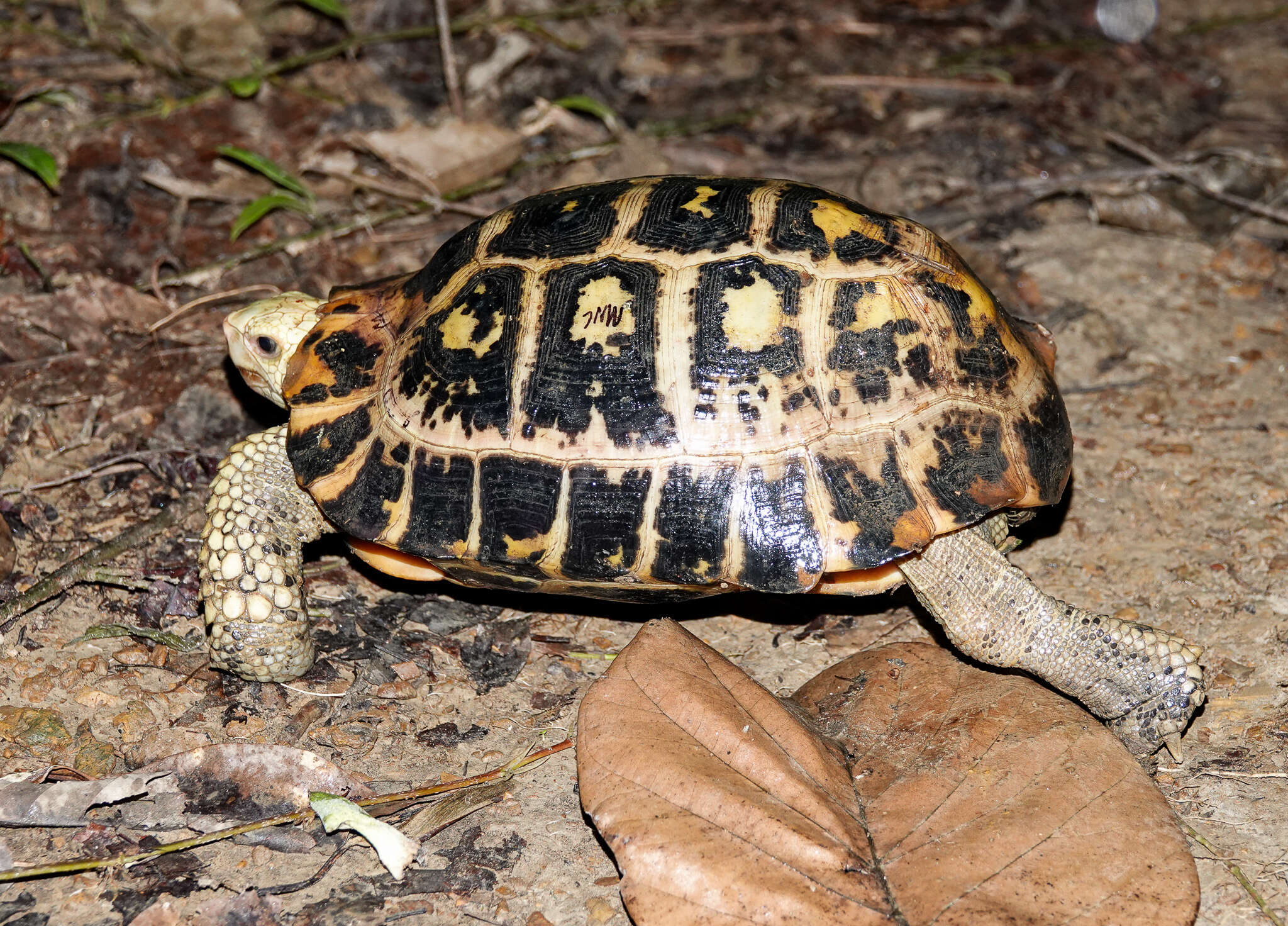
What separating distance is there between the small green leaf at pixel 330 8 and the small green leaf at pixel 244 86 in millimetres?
683

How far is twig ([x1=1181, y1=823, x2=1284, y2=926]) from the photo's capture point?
8.52ft

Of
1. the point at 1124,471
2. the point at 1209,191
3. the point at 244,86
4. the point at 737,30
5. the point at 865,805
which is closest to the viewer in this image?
the point at 865,805

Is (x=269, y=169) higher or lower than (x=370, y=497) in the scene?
higher

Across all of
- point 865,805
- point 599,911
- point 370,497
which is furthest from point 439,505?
point 865,805

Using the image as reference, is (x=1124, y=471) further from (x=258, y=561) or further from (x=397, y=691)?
(x=258, y=561)

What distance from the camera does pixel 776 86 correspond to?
693 cm

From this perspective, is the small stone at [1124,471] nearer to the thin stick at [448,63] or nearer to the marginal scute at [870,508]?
the marginal scute at [870,508]

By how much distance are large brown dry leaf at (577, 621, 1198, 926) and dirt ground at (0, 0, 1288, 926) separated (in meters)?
0.35

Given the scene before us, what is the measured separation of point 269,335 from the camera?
383 cm

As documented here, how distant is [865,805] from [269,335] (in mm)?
2655

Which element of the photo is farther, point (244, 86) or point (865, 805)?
point (244, 86)

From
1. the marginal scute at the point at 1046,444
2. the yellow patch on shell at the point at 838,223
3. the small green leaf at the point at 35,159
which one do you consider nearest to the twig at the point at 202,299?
the small green leaf at the point at 35,159

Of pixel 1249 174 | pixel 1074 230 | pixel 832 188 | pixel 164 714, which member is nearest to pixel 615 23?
pixel 832 188

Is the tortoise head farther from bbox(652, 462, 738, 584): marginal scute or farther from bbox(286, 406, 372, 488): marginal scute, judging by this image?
bbox(652, 462, 738, 584): marginal scute
